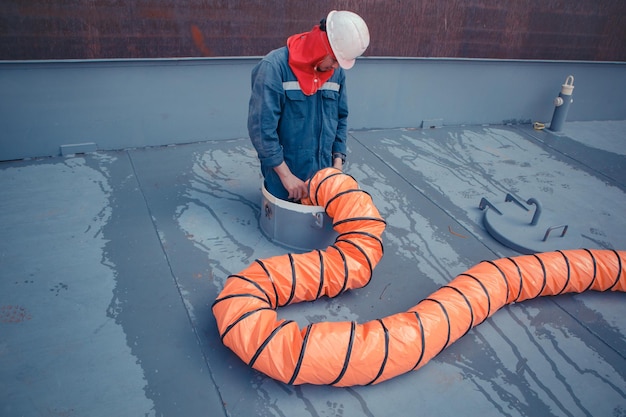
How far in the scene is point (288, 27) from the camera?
3783mm

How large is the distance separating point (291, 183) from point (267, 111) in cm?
43

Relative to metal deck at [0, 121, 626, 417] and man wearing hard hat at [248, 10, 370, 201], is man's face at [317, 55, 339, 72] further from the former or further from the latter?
metal deck at [0, 121, 626, 417]

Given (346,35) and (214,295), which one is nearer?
(346,35)

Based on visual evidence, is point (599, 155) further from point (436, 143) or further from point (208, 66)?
point (208, 66)

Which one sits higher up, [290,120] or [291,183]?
[290,120]

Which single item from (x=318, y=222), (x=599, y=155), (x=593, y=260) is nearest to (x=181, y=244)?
(x=318, y=222)

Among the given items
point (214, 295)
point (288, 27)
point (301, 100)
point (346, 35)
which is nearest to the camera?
point (346, 35)

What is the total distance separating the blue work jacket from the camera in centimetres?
246

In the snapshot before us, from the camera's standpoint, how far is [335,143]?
2938 mm

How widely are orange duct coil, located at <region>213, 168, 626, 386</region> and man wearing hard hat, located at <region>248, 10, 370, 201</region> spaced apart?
0.79 ft

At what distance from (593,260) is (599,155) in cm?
253

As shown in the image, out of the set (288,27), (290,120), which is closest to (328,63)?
(290,120)

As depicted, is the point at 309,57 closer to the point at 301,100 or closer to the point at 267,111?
the point at 301,100

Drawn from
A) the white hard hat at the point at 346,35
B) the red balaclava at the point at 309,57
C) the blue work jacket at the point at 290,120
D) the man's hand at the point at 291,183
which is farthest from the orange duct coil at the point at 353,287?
the white hard hat at the point at 346,35
